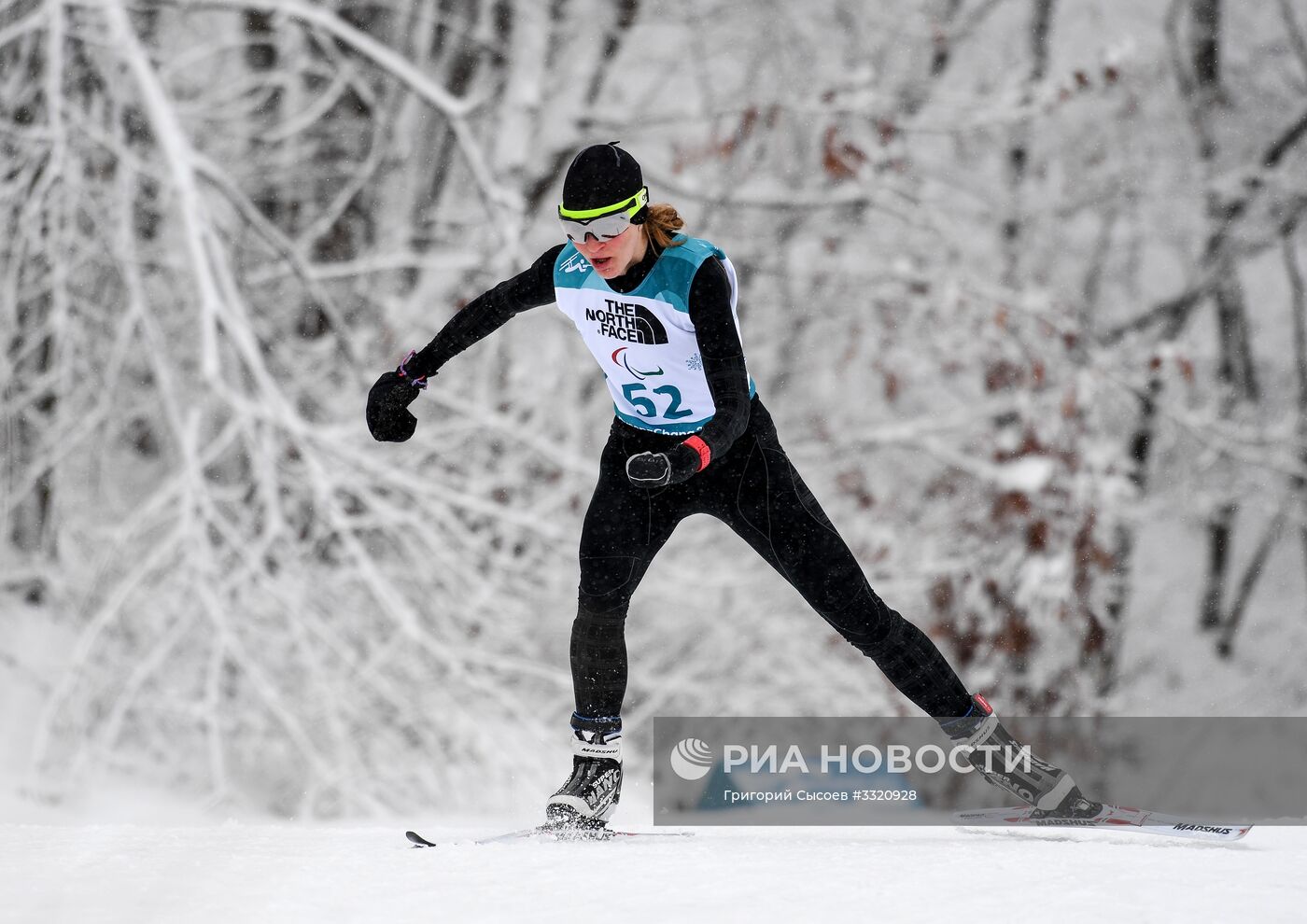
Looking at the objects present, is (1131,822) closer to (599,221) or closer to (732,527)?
(732,527)

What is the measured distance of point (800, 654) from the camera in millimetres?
9195

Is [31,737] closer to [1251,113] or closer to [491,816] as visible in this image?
[491,816]

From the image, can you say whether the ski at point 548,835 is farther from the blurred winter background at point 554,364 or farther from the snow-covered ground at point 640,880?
the blurred winter background at point 554,364

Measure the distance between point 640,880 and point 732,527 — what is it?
3.16 feet

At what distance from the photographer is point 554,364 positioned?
31.6 ft

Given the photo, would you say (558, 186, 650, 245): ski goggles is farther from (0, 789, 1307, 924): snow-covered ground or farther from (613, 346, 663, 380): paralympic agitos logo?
(0, 789, 1307, 924): snow-covered ground

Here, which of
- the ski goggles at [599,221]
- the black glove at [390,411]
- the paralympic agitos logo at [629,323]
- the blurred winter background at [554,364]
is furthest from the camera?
the blurred winter background at [554,364]

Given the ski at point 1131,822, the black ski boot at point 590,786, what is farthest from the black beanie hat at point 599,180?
the ski at point 1131,822

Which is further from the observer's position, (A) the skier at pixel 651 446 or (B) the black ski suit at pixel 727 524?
(B) the black ski suit at pixel 727 524

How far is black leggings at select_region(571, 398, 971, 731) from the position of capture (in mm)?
3346

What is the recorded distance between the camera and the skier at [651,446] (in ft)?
10.2

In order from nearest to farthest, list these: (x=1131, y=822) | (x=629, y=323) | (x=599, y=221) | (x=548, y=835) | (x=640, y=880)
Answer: (x=640, y=880) → (x=599, y=221) → (x=629, y=323) → (x=548, y=835) → (x=1131, y=822)

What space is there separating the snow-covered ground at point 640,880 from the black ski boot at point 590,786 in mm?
156

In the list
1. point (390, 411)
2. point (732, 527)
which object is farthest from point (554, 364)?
point (732, 527)
